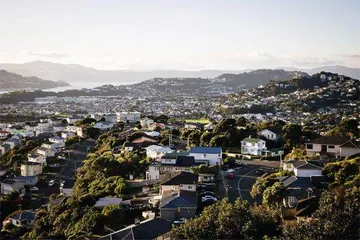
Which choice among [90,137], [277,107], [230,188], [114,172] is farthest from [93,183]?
[277,107]

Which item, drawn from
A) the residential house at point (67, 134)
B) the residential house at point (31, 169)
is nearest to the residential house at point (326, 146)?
the residential house at point (31, 169)

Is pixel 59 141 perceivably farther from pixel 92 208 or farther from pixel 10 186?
pixel 92 208

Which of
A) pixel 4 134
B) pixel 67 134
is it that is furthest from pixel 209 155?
pixel 4 134

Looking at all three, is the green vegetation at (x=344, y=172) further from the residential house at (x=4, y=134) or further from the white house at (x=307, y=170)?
the residential house at (x=4, y=134)

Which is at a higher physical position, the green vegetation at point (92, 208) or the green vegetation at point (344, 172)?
the green vegetation at point (344, 172)

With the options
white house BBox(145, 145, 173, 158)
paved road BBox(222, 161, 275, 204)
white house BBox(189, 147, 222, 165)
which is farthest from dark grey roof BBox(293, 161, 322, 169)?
white house BBox(145, 145, 173, 158)

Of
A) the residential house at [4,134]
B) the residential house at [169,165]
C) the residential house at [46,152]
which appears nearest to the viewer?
the residential house at [169,165]
